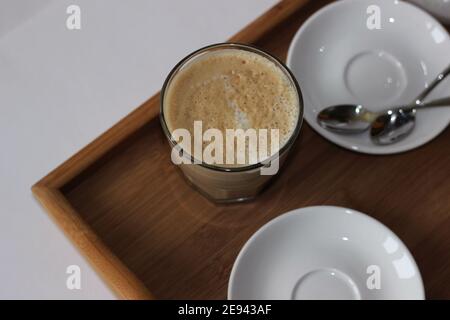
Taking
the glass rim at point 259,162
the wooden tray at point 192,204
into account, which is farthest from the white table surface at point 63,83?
the glass rim at point 259,162

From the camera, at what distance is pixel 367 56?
1012mm

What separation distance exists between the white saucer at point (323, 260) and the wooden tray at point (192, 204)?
4 cm

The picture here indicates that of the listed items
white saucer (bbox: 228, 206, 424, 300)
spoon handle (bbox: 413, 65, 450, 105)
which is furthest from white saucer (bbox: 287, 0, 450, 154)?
white saucer (bbox: 228, 206, 424, 300)

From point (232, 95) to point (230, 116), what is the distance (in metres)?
0.03

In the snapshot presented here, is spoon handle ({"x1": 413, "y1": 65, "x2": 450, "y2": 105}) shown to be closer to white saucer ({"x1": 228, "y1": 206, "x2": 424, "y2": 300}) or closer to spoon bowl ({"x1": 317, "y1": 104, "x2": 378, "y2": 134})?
spoon bowl ({"x1": 317, "y1": 104, "x2": 378, "y2": 134})

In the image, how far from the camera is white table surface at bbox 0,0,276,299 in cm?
98

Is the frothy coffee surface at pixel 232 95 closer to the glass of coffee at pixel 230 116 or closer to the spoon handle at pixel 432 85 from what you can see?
the glass of coffee at pixel 230 116

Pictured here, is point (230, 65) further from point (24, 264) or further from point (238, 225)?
point (24, 264)

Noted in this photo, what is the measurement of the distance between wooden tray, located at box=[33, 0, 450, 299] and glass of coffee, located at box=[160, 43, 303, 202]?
0.04m

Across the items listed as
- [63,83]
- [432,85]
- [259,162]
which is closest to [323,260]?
[259,162]

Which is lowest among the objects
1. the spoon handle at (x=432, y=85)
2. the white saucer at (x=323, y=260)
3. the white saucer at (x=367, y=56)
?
the white saucer at (x=323, y=260)

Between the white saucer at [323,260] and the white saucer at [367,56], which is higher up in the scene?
the white saucer at [367,56]

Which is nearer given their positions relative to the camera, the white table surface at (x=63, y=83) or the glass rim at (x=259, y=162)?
the glass rim at (x=259, y=162)

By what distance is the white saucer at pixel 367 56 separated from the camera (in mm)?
980
